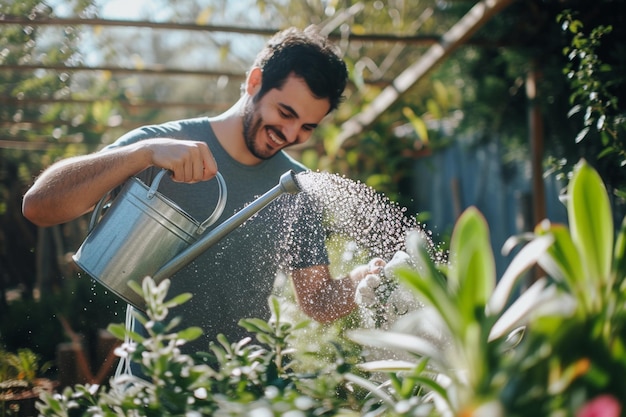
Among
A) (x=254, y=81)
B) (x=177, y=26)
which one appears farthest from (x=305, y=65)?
(x=177, y=26)

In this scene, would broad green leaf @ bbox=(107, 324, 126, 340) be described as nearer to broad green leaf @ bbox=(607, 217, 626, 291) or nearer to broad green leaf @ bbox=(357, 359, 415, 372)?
broad green leaf @ bbox=(357, 359, 415, 372)

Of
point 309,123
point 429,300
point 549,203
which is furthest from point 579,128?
point 429,300

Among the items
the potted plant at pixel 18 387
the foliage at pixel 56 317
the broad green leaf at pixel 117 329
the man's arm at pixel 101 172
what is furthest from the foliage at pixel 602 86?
the foliage at pixel 56 317

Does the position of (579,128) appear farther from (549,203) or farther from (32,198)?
(32,198)

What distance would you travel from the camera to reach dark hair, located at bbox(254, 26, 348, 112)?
7.50 ft

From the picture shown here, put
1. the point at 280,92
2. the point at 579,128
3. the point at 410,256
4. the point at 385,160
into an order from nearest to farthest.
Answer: the point at 410,256
the point at 280,92
the point at 579,128
the point at 385,160

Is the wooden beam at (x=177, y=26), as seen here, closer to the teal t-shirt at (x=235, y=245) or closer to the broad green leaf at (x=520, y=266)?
the teal t-shirt at (x=235, y=245)

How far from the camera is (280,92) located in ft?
7.38

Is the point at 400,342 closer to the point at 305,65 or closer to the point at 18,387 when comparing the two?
the point at 305,65

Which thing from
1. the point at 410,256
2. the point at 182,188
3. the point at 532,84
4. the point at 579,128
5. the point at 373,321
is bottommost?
the point at 373,321

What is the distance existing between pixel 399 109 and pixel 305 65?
3.92 m

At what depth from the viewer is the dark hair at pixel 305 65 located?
2.29m

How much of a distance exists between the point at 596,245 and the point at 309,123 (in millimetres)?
1481

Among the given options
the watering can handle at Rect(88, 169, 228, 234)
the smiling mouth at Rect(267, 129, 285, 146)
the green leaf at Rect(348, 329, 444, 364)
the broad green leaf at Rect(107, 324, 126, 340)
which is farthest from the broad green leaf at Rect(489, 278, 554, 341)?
the smiling mouth at Rect(267, 129, 285, 146)
